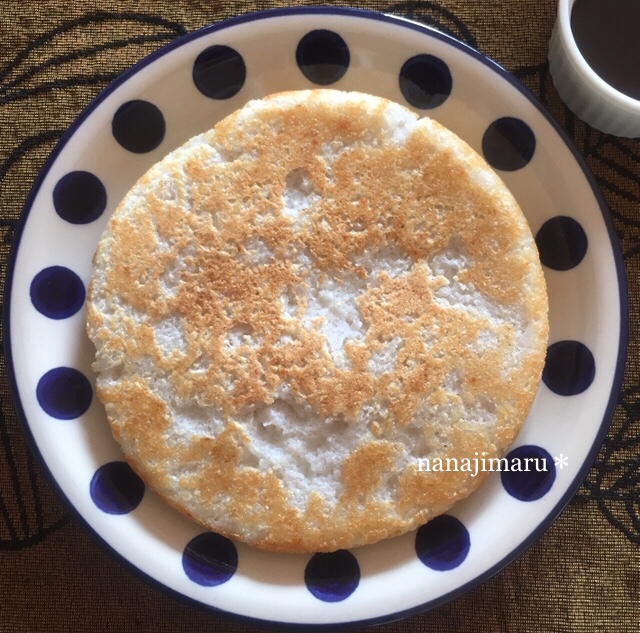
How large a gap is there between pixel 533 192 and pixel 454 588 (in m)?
0.74

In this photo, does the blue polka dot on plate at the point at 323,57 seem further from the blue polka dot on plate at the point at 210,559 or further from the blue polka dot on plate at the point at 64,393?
the blue polka dot on plate at the point at 210,559

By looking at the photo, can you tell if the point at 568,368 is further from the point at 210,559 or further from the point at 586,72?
the point at 210,559

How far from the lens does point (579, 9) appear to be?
129 cm

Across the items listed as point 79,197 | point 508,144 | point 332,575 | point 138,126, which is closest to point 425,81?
point 508,144

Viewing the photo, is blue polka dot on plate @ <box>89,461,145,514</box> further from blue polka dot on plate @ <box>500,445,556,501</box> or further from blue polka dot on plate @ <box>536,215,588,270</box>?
blue polka dot on plate @ <box>536,215,588,270</box>

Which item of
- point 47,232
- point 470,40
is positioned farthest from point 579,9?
point 47,232

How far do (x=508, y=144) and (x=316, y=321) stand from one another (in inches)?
20.2

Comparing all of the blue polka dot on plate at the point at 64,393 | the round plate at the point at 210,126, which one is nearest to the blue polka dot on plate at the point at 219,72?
the round plate at the point at 210,126

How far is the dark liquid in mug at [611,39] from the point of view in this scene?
4.18ft

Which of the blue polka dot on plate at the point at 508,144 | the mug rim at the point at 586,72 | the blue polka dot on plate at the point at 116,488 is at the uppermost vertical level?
the mug rim at the point at 586,72

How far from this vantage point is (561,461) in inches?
47.5

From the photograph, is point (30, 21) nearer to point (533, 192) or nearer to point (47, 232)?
point (47, 232)

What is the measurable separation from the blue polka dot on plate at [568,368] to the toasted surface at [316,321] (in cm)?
11

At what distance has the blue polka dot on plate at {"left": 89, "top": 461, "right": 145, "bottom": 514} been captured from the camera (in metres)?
1.20
